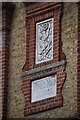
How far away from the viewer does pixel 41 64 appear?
24.5 m

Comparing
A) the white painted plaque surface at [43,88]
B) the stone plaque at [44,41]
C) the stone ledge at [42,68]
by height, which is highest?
the stone plaque at [44,41]

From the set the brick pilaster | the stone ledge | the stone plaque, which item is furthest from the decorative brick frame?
the brick pilaster

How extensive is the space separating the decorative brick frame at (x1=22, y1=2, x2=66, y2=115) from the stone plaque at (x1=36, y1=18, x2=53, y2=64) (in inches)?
4.2

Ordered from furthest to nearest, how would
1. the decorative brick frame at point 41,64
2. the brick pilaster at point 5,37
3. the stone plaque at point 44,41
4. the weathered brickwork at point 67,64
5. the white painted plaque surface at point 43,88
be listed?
the brick pilaster at point 5,37 < the stone plaque at point 44,41 < the white painted plaque surface at point 43,88 < the decorative brick frame at point 41,64 < the weathered brickwork at point 67,64

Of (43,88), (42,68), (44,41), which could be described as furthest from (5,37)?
(43,88)

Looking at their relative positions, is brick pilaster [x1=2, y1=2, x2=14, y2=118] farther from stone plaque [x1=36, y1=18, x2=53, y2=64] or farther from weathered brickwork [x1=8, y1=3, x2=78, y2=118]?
stone plaque [x1=36, y1=18, x2=53, y2=64]

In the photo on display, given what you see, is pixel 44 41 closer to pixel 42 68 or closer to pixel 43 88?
pixel 42 68

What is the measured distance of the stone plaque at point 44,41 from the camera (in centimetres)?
2444

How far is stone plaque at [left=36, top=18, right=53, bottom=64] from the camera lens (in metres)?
24.4

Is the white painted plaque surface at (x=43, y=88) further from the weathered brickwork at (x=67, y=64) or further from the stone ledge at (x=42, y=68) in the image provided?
the weathered brickwork at (x=67, y=64)

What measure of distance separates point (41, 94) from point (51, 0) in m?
2.30

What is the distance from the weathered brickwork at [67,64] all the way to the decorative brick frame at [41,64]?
0.13 metres

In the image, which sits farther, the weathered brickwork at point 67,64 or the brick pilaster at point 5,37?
the brick pilaster at point 5,37

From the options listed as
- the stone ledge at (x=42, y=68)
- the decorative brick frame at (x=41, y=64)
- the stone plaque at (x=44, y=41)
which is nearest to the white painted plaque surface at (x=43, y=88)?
the decorative brick frame at (x=41, y=64)
